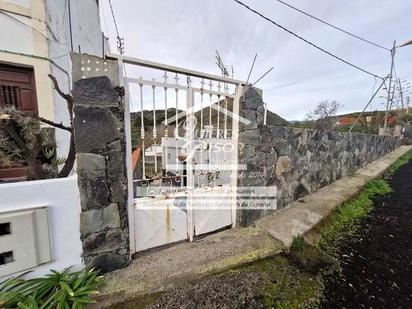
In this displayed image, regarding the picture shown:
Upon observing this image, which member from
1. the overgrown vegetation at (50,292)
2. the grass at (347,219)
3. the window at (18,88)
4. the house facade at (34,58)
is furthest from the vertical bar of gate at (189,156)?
the window at (18,88)

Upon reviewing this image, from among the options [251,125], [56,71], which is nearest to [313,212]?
[251,125]

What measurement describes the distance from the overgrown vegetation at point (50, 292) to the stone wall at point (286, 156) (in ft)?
6.79

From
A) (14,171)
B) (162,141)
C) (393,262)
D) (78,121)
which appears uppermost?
(78,121)

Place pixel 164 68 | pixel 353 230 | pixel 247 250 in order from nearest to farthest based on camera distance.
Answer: pixel 164 68, pixel 247 250, pixel 353 230

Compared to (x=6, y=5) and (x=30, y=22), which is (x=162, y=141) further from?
(x=6, y=5)

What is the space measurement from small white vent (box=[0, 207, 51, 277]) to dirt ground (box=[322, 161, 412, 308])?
248 cm

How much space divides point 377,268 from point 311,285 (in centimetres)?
100

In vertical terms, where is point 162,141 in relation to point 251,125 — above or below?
below

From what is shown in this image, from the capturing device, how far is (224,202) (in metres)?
2.95

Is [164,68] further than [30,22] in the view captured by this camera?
No

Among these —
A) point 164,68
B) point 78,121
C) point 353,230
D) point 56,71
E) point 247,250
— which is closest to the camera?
point 78,121

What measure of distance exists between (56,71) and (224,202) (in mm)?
4285

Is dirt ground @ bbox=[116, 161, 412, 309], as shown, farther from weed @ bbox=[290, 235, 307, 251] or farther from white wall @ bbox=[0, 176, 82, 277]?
white wall @ bbox=[0, 176, 82, 277]

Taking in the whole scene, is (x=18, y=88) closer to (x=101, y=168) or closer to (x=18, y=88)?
(x=18, y=88)
